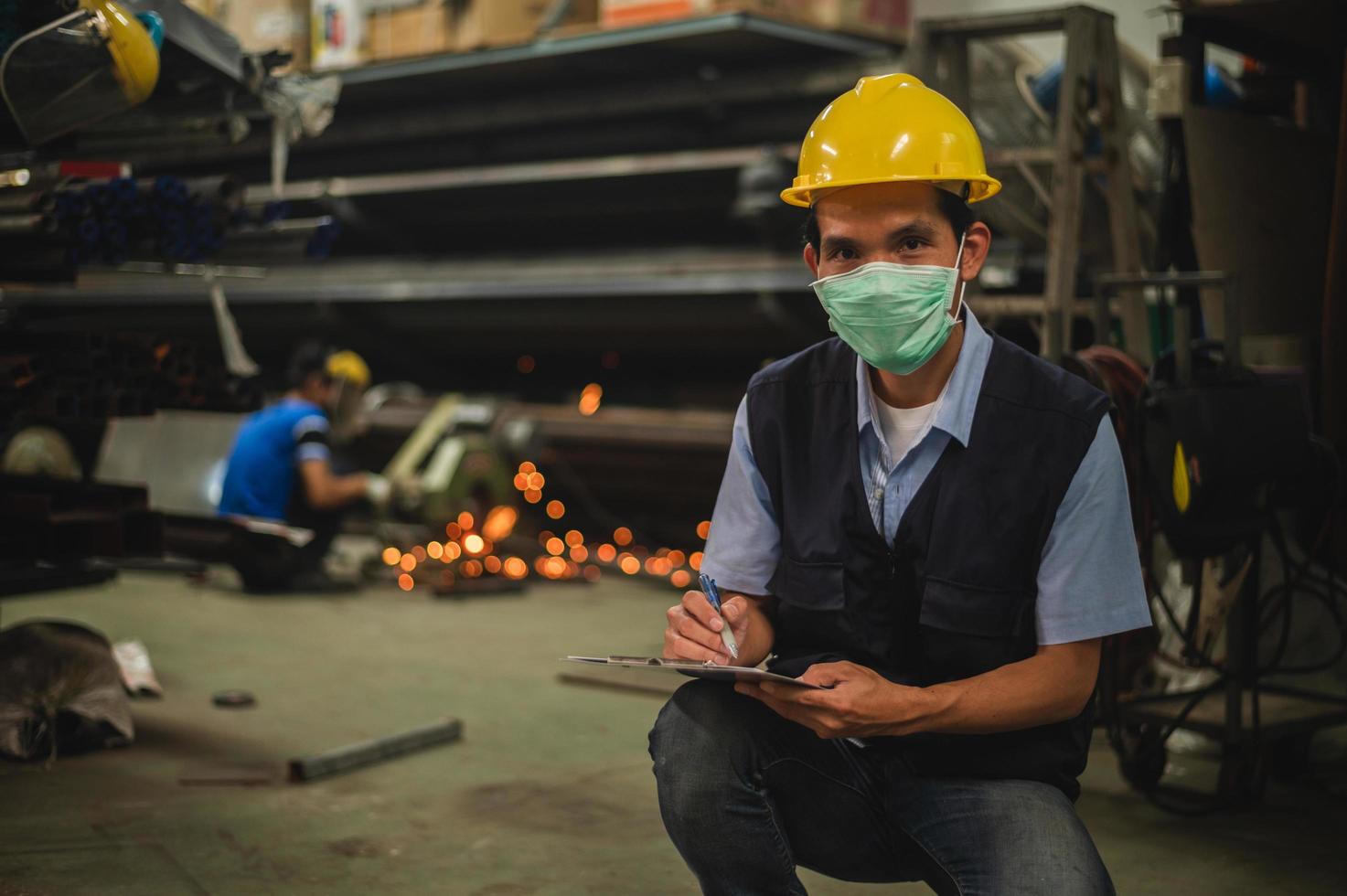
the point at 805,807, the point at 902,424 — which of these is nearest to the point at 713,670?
the point at 805,807

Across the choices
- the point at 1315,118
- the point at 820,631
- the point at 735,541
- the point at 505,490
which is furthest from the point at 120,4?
the point at 505,490

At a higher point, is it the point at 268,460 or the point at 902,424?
the point at 902,424

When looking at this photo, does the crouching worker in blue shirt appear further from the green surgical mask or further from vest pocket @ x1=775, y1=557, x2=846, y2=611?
the green surgical mask

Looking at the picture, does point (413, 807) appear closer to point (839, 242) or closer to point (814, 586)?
point (814, 586)

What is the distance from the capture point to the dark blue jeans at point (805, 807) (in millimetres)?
1645

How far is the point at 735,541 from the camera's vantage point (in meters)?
1.89

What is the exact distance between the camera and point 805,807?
1.76 m

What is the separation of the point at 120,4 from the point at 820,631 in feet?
6.99

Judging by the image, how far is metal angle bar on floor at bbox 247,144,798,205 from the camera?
574cm

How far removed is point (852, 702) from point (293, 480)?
15.5 feet

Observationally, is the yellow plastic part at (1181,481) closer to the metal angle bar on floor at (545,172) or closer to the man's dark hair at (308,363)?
the metal angle bar on floor at (545,172)

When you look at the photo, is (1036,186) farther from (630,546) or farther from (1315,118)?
(630,546)

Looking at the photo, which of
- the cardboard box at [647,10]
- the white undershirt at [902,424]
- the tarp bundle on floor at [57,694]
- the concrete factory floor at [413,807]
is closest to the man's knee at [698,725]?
the white undershirt at [902,424]

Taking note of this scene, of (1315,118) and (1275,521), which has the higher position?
(1315,118)
